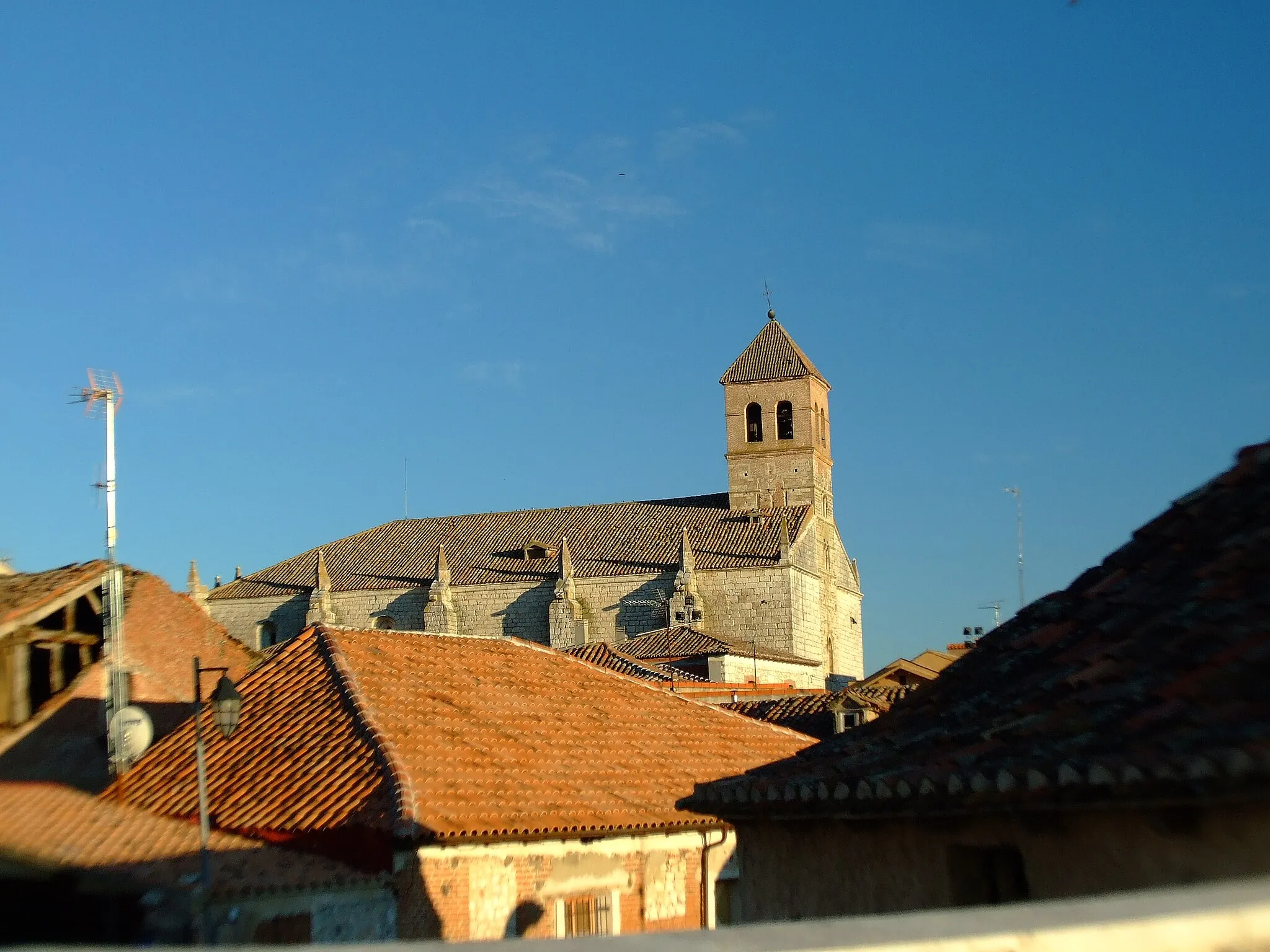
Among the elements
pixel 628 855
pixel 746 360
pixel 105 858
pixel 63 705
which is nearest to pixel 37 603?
pixel 63 705

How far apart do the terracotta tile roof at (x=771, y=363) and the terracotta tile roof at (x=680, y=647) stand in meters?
19.0

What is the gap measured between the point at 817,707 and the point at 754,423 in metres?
40.1

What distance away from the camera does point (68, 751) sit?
1074 centimetres

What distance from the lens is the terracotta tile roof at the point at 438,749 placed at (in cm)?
1196

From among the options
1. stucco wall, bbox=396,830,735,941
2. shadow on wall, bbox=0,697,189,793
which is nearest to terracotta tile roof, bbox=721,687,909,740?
stucco wall, bbox=396,830,735,941

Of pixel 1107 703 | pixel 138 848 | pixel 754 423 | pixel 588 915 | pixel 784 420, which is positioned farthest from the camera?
pixel 754 423

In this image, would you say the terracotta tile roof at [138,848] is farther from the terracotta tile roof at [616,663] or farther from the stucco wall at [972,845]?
the terracotta tile roof at [616,663]

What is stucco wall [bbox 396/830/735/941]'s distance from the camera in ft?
36.0

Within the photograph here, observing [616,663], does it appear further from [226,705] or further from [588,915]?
[226,705]

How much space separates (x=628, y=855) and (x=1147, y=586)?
692cm

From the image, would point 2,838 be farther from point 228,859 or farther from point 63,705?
point 228,859

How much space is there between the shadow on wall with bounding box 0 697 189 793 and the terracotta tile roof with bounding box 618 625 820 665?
31891 mm

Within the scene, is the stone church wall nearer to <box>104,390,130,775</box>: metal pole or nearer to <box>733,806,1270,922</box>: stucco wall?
<box>104,390,130,775</box>: metal pole

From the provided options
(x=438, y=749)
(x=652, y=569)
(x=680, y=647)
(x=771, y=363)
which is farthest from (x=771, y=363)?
(x=438, y=749)
